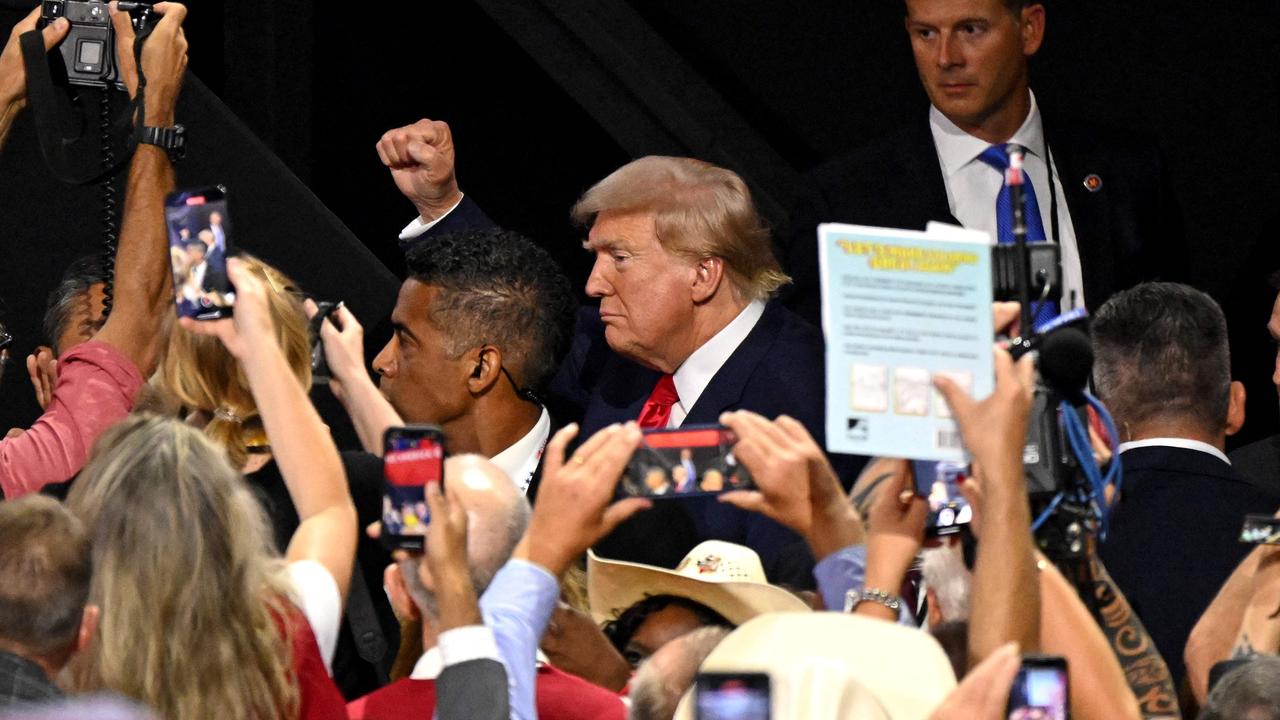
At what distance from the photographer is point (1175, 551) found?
3590 mm

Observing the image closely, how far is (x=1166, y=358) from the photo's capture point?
12.7 feet

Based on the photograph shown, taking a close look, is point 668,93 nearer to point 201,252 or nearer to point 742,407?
point 742,407

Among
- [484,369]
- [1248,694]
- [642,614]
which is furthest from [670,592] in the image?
[484,369]

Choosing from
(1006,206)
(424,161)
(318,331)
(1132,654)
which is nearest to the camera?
(1132,654)

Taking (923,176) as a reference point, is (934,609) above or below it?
below

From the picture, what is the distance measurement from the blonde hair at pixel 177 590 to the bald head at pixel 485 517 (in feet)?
1.01

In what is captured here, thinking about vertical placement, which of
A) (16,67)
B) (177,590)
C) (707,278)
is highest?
(16,67)

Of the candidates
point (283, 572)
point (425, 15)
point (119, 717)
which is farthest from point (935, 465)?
point (425, 15)

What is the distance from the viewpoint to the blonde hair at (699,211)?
14.2 feet

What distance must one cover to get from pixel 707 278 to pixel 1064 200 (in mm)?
911

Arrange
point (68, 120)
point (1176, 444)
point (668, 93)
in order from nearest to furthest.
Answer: point (1176, 444) → point (68, 120) → point (668, 93)

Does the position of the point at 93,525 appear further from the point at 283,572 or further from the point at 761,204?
the point at 761,204

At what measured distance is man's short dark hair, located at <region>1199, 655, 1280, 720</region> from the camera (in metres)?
2.59

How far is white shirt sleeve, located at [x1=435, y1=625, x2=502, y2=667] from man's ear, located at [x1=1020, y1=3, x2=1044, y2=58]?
251 cm
